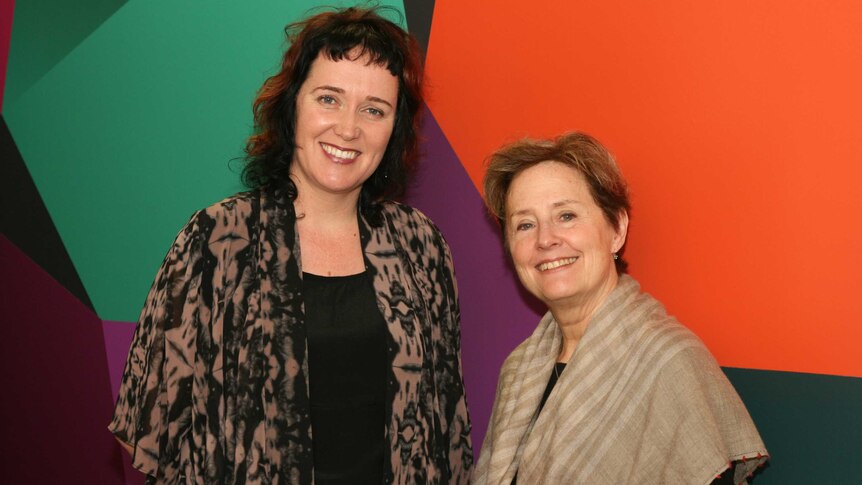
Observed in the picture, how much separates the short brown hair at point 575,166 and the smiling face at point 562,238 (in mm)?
18

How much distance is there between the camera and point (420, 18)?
2.61 metres

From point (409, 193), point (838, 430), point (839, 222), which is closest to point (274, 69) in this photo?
point (409, 193)

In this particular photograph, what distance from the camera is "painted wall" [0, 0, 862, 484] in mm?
1707

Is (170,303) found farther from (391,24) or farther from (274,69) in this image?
(274,69)

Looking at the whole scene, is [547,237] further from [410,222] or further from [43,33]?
[43,33]

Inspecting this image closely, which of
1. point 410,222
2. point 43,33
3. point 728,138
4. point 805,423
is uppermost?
point 43,33

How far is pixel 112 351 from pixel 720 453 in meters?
2.32

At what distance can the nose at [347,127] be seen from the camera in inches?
81.5

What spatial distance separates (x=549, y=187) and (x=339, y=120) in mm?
579

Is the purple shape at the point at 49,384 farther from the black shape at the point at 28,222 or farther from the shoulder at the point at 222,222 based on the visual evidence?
the shoulder at the point at 222,222

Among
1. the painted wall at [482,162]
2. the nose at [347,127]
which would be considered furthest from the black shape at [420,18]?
the nose at [347,127]

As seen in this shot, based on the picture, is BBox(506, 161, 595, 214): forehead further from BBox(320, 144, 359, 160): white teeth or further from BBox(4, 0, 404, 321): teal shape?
BBox(4, 0, 404, 321): teal shape

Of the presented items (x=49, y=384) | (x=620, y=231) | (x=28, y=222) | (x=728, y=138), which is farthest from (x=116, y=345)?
(x=728, y=138)

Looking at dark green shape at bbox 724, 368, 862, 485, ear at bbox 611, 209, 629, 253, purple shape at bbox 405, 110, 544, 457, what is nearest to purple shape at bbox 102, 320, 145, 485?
purple shape at bbox 405, 110, 544, 457
